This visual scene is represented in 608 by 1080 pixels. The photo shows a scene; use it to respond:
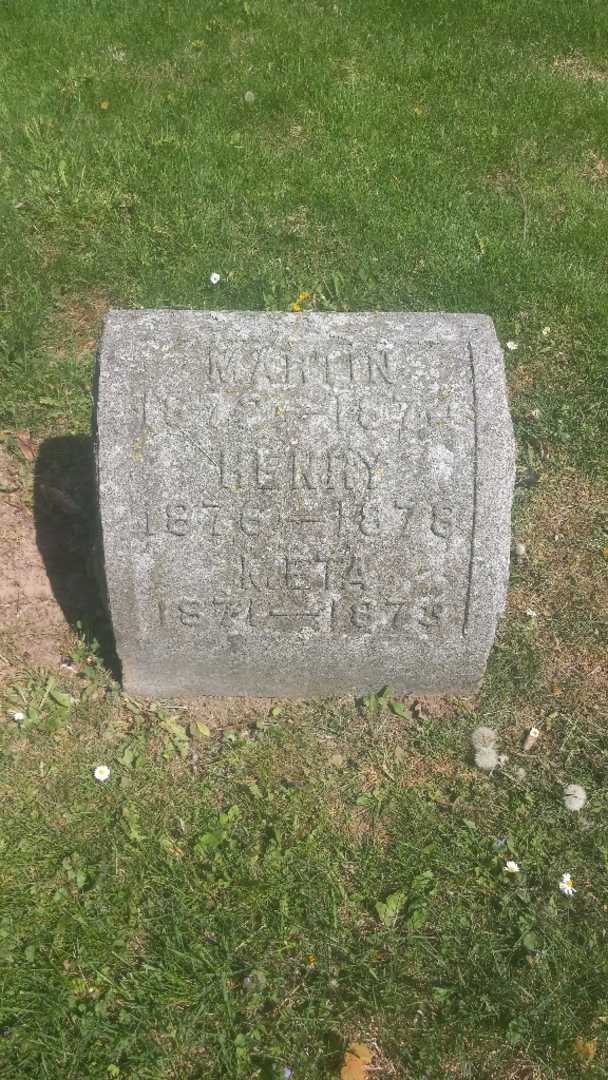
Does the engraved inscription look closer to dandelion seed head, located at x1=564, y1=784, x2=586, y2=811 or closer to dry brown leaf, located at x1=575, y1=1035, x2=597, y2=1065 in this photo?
dandelion seed head, located at x1=564, y1=784, x2=586, y2=811

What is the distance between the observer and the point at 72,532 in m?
3.54

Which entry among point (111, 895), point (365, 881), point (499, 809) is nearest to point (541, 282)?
point (499, 809)

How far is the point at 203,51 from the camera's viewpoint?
20.5 feet

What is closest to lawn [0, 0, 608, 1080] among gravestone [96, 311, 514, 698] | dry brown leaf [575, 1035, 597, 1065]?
dry brown leaf [575, 1035, 597, 1065]

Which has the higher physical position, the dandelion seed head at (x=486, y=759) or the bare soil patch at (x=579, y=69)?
the bare soil patch at (x=579, y=69)

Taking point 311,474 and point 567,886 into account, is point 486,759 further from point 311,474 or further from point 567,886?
point 311,474

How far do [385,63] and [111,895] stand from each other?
18.1 ft

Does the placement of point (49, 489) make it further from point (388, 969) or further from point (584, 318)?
point (584, 318)

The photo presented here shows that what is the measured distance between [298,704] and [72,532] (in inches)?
44.5

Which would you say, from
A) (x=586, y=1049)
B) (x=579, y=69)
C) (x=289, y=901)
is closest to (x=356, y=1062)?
(x=289, y=901)

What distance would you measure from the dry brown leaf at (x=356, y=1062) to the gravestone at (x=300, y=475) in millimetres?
1056

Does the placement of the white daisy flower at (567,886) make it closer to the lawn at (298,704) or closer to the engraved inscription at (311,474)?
the lawn at (298,704)

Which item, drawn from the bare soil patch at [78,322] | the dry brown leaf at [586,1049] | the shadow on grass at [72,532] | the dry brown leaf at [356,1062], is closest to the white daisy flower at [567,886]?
the dry brown leaf at [586,1049]

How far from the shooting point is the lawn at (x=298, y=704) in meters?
2.33
